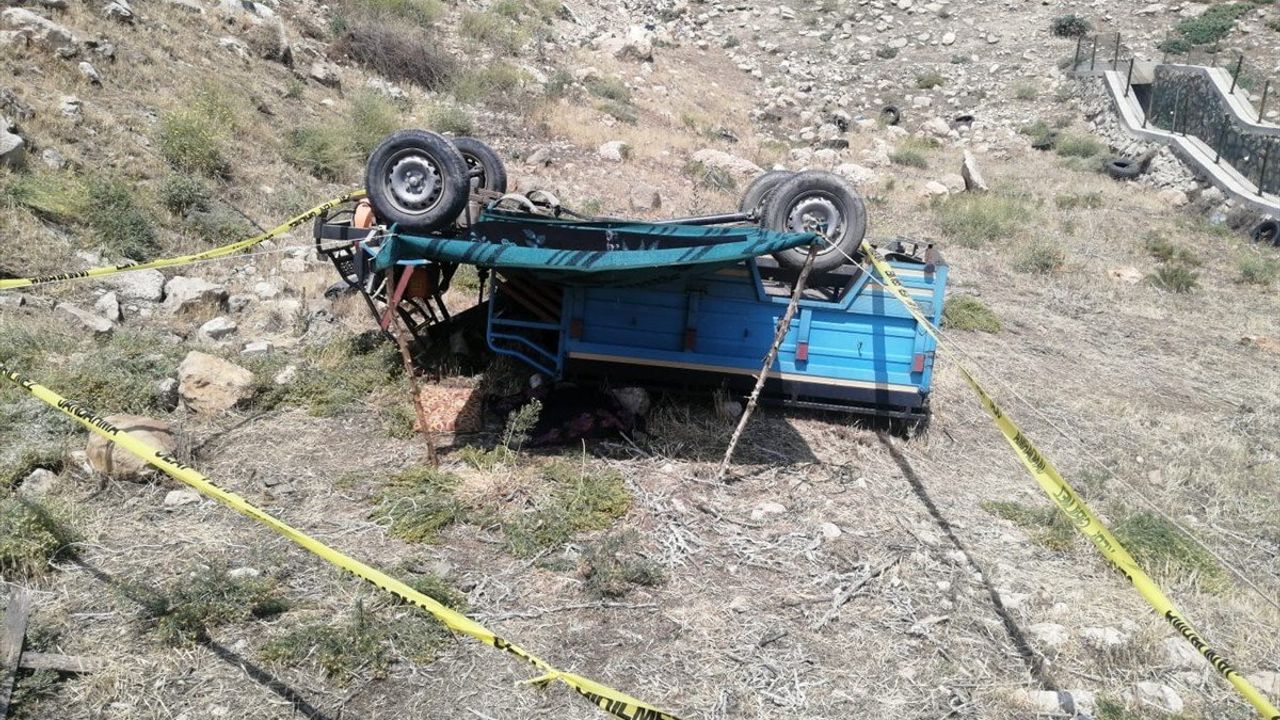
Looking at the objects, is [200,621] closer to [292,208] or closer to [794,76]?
[292,208]

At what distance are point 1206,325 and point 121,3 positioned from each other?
53.4 ft

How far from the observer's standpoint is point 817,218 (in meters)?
6.38

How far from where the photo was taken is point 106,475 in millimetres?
5148

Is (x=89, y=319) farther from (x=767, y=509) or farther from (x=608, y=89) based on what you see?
(x=608, y=89)

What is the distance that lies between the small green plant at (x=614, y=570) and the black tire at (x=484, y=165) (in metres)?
3.89

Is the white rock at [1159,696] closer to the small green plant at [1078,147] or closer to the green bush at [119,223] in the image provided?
the green bush at [119,223]

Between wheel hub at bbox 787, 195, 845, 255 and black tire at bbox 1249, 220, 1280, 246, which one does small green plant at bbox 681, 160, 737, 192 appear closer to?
wheel hub at bbox 787, 195, 845, 255

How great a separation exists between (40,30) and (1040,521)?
12775 mm

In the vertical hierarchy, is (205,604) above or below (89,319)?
below

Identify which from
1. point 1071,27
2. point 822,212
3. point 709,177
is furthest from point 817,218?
point 1071,27

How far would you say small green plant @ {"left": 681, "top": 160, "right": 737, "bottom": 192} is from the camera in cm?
1541

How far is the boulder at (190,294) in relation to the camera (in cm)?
781

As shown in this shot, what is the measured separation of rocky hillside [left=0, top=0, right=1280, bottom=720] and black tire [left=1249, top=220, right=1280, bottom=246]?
133 centimetres

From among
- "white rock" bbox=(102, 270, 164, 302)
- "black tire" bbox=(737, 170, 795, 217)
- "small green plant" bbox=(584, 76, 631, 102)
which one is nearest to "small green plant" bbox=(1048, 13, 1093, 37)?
"small green plant" bbox=(584, 76, 631, 102)
